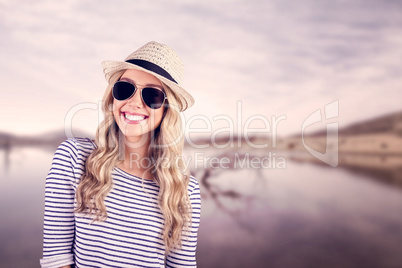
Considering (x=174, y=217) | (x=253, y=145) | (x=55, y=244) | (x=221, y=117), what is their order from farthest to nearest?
(x=253, y=145)
(x=221, y=117)
(x=174, y=217)
(x=55, y=244)

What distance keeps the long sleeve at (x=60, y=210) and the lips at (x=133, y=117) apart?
30 centimetres

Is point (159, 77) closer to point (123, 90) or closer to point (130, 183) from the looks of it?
point (123, 90)

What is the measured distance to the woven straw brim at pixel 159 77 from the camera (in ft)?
4.51

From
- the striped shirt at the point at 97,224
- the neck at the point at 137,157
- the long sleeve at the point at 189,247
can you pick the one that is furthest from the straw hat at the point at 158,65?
the long sleeve at the point at 189,247

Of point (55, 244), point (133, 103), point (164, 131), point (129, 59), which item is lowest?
point (55, 244)

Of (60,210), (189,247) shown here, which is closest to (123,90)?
(60,210)

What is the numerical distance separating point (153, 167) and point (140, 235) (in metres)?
0.37

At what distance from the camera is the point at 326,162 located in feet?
12.7

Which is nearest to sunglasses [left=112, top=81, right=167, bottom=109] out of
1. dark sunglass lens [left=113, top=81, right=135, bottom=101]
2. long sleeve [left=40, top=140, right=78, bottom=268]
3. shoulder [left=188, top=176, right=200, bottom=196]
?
dark sunglass lens [left=113, top=81, right=135, bottom=101]

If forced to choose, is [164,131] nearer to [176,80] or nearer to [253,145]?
[176,80]

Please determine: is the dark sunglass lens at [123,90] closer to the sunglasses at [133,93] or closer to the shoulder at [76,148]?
the sunglasses at [133,93]

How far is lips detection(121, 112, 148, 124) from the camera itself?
4.53 ft

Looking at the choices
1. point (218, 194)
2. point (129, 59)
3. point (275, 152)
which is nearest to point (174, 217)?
point (129, 59)

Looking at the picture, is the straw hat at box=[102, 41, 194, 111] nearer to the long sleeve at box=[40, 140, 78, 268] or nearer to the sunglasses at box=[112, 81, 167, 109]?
the sunglasses at box=[112, 81, 167, 109]
